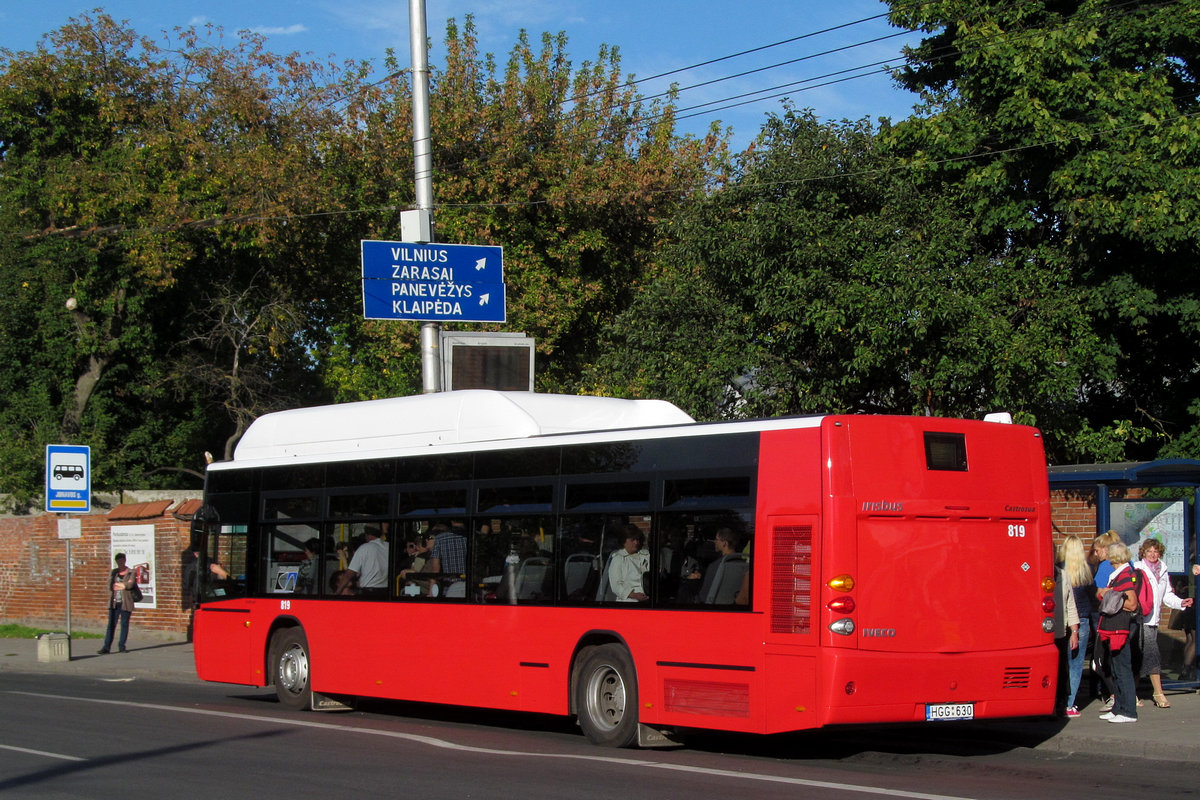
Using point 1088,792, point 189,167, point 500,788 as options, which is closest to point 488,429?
point 500,788

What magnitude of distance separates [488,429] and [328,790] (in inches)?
180

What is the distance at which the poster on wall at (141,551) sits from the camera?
2777 centimetres

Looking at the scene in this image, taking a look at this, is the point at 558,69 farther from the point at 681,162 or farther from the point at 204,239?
the point at 204,239

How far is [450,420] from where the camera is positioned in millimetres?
13180

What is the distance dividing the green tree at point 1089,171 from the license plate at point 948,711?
9007 millimetres

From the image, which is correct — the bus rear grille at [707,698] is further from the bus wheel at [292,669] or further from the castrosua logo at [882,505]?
the bus wheel at [292,669]

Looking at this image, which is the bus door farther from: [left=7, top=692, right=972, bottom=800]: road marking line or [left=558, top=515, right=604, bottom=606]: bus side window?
[left=558, top=515, right=604, bottom=606]: bus side window

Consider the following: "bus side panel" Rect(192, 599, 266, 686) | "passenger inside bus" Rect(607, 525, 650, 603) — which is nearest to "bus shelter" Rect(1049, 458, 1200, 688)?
"passenger inside bus" Rect(607, 525, 650, 603)

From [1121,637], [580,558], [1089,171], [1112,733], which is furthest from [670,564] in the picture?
[1089,171]

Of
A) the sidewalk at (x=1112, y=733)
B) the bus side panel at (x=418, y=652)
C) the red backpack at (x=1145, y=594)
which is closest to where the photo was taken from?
the sidewalk at (x=1112, y=733)

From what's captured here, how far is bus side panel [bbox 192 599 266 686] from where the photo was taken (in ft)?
50.8

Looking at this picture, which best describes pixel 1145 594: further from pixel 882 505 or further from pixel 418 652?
pixel 418 652

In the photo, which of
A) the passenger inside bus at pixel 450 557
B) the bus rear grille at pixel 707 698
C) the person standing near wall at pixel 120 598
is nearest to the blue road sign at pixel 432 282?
the passenger inside bus at pixel 450 557

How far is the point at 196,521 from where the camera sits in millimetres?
16219
